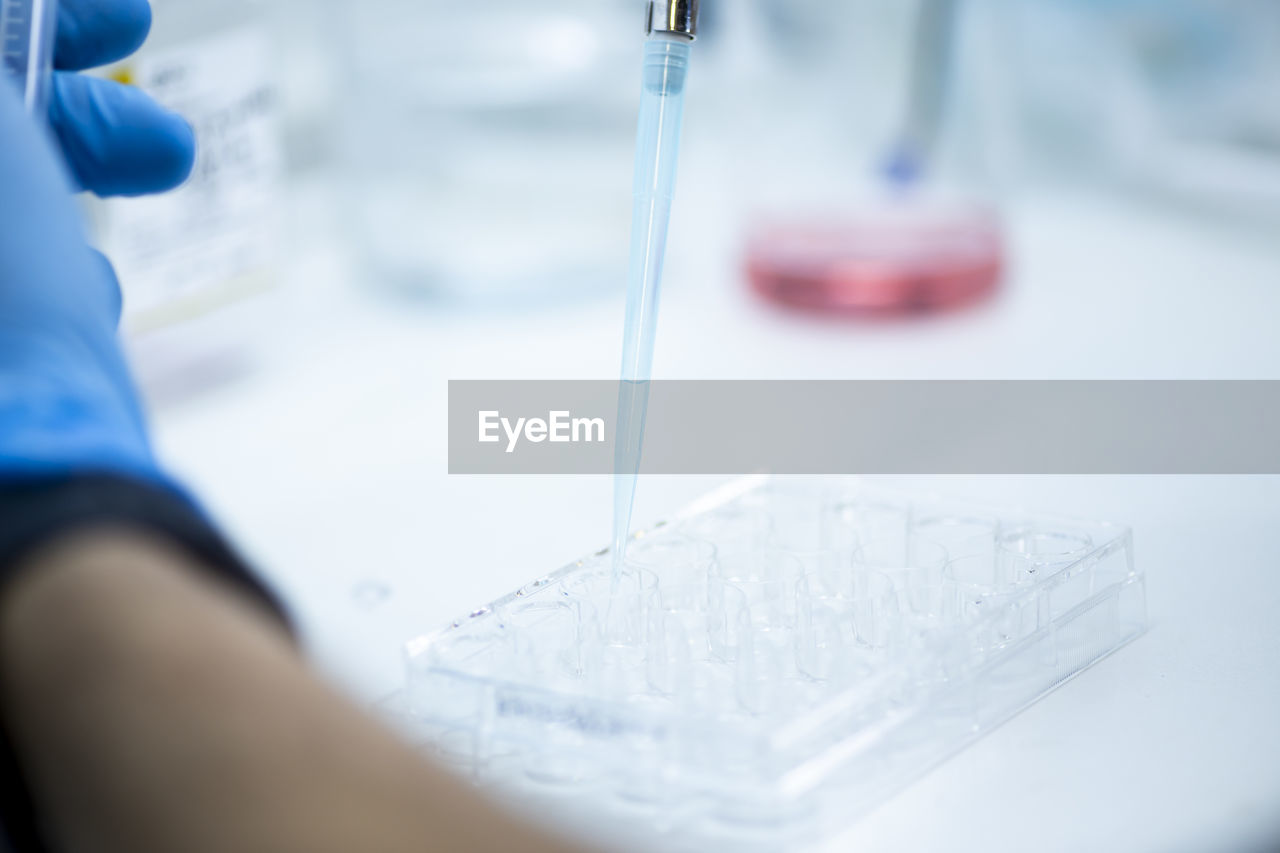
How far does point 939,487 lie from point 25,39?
1.69ft

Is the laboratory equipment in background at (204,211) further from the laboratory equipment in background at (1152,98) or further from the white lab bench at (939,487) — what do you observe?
the laboratory equipment in background at (1152,98)

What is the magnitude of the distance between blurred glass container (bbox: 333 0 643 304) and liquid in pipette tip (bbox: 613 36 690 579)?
1.48 ft

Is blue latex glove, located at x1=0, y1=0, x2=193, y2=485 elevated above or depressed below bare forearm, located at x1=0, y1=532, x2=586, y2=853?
above

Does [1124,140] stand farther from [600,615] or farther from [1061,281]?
[600,615]

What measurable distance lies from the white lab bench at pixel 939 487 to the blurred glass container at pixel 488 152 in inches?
1.4

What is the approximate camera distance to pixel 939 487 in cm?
78

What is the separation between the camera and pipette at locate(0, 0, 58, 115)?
54 centimetres

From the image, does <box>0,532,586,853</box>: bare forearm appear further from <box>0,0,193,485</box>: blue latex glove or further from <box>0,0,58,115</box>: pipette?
<box>0,0,58,115</box>: pipette

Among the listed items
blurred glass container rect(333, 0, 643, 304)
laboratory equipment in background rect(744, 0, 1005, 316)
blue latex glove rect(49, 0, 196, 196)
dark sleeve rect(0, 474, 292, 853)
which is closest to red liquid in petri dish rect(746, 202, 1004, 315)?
laboratory equipment in background rect(744, 0, 1005, 316)

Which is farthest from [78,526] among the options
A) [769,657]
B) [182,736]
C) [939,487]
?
[939,487]

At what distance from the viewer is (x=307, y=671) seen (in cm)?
30

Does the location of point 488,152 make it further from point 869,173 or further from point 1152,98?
point 1152,98

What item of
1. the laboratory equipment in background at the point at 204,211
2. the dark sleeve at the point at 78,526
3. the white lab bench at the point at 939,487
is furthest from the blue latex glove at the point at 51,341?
the laboratory equipment in background at the point at 204,211

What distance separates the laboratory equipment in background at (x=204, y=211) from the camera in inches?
33.7
